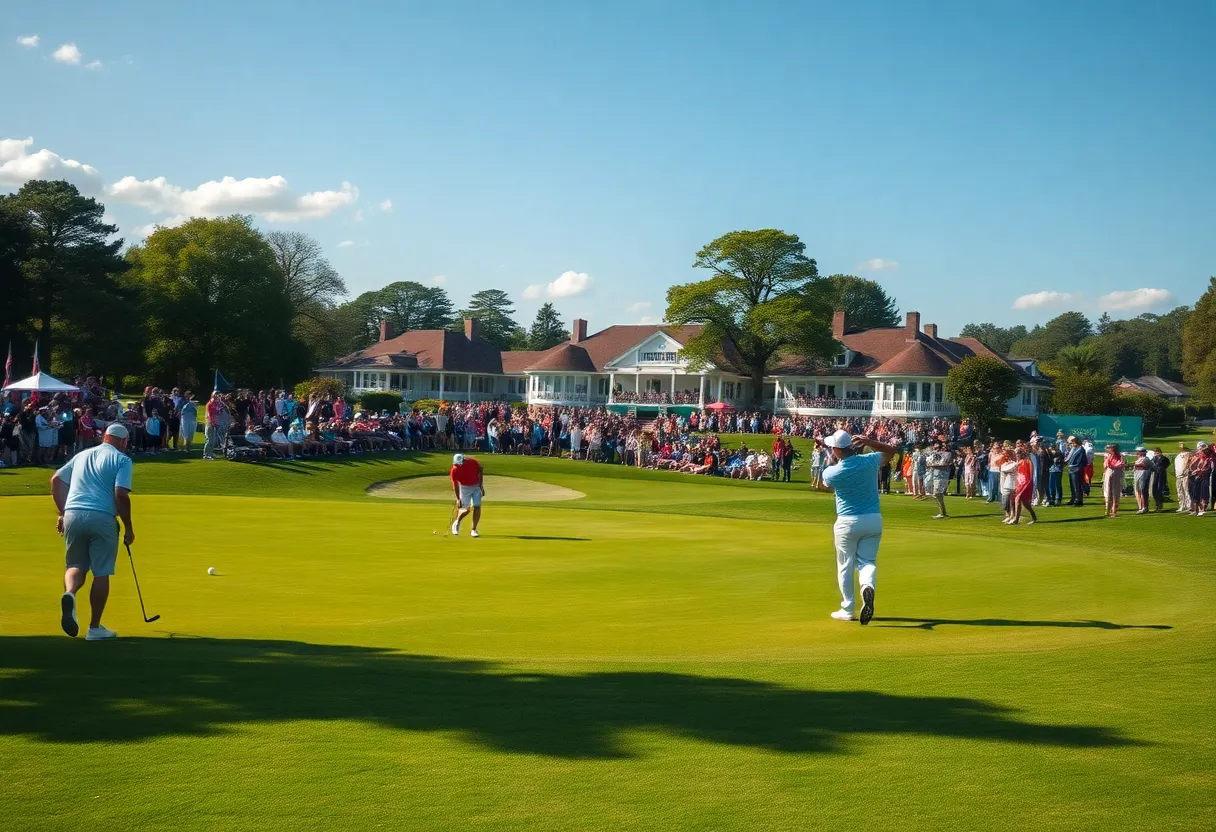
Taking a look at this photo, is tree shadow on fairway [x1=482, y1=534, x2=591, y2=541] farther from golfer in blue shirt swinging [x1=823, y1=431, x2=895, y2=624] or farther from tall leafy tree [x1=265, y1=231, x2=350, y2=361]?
tall leafy tree [x1=265, y1=231, x2=350, y2=361]

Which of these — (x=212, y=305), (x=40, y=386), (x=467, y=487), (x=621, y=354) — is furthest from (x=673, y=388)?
(x=467, y=487)

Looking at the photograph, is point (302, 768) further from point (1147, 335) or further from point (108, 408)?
point (1147, 335)

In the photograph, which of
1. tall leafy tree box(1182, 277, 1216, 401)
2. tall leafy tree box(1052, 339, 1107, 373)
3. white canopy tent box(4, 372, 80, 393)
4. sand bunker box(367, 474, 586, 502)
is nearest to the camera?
white canopy tent box(4, 372, 80, 393)

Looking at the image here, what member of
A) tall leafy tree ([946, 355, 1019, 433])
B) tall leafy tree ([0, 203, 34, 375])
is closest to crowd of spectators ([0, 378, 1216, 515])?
tall leafy tree ([946, 355, 1019, 433])

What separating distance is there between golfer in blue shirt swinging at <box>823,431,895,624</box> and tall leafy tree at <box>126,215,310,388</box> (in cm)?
7437

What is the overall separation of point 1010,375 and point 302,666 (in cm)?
6778

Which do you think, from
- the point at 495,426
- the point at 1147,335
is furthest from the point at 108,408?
the point at 1147,335

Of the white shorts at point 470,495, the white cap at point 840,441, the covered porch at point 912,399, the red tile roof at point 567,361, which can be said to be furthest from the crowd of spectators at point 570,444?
the red tile roof at point 567,361

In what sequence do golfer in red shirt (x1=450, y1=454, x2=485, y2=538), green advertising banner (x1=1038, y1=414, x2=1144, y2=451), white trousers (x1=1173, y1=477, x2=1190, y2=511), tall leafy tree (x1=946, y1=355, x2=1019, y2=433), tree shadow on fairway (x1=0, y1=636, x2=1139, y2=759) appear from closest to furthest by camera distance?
tree shadow on fairway (x1=0, y1=636, x2=1139, y2=759) → golfer in red shirt (x1=450, y1=454, x2=485, y2=538) → white trousers (x1=1173, y1=477, x2=1190, y2=511) → green advertising banner (x1=1038, y1=414, x2=1144, y2=451) → tall leafy tree (x1=946, y1=355, x2=1019, y2=433)

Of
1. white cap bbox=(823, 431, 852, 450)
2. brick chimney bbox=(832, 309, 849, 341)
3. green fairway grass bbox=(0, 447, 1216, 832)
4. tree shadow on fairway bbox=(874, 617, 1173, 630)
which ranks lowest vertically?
tree shadow on fairway bbox=(874, 617, 1173, 630)

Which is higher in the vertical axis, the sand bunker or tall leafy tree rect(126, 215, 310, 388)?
tall leafy tree rect(126, 215, 310, 388)

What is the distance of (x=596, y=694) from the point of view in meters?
8.19

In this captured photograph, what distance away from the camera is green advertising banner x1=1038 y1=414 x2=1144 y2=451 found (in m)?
41.2

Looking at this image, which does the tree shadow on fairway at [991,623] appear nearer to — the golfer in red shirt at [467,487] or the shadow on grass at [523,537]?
the shadow on grass at [523,537]
